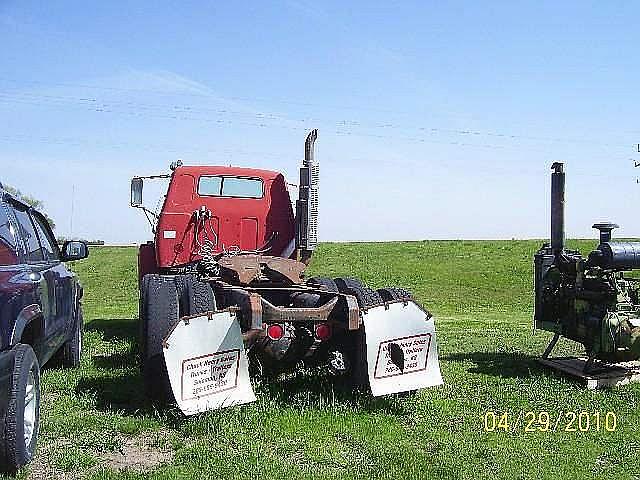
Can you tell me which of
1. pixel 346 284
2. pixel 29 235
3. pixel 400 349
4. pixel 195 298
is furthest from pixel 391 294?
pixel 29 235

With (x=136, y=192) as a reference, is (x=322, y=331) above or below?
below

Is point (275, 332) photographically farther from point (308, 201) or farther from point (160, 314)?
point (308, 201)

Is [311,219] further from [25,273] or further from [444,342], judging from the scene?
[25,273]

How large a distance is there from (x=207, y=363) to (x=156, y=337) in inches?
23.6

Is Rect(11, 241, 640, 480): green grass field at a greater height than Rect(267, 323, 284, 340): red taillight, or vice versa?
Rect(267, 323, 284, 340): red taillight

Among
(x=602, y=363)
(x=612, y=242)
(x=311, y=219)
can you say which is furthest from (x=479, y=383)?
(x=311, y=219)

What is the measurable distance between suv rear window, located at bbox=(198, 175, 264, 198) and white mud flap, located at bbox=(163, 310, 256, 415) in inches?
153

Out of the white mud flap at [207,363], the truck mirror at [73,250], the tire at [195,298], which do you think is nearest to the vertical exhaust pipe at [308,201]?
the truck mirror at [73,250]

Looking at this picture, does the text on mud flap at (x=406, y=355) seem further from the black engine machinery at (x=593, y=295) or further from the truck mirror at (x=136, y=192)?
the truck mirror at (x=136, y=192)

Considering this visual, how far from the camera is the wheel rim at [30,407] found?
434 centimetres

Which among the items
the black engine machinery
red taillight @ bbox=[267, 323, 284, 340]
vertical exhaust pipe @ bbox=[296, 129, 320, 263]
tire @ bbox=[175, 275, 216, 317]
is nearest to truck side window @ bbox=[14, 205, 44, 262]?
tire @ bbox=[175, 275, 216, 317]

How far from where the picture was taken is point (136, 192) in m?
9.26
